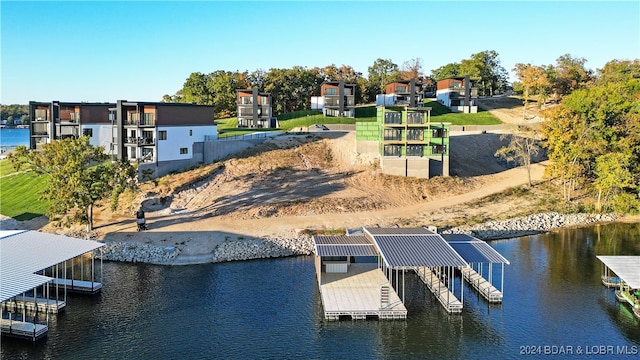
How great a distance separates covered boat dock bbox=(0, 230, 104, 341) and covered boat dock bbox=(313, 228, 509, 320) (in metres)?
16.0

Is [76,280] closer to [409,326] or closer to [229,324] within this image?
[229,324]

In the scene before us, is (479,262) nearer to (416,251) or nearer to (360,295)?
(416,251)

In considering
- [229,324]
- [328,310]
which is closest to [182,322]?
[229,324]

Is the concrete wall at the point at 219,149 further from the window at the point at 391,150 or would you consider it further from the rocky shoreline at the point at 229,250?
the rocky shoreline at the point at 229,250

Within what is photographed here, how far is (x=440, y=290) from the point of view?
34000 mm

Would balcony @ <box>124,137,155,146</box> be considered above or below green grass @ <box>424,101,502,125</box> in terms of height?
below

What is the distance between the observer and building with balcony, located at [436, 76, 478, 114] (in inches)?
3994

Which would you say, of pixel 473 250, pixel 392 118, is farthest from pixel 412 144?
pixel 473 250

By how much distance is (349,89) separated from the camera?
9169cm

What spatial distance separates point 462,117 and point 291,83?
1315 inches

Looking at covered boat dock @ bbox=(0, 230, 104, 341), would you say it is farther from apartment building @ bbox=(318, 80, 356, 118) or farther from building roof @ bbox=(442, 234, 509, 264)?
apartment building @ bbox=(318, 80, 356, 118)

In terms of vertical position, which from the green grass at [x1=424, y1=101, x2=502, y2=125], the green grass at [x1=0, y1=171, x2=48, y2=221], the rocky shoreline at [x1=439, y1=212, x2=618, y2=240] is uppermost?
the green grass at [x1=424, y1=101, x2=502, y2=125]

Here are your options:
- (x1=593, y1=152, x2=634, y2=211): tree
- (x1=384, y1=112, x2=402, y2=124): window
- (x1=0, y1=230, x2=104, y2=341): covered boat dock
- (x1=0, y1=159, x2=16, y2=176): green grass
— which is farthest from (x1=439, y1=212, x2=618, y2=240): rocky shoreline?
(x1=0, y1=159, x2=16, y2=176): green grass

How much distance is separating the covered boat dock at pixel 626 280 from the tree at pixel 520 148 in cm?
2900
